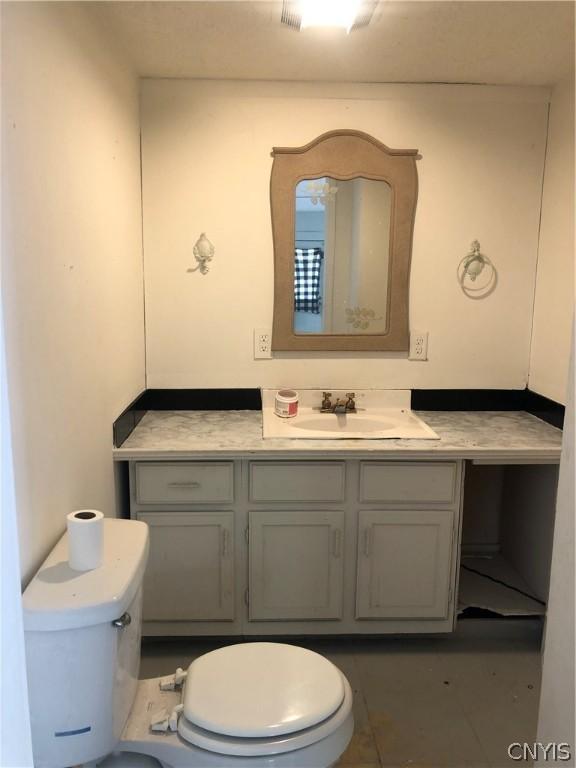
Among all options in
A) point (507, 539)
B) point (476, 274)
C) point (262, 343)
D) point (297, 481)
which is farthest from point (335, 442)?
point (507, 539)

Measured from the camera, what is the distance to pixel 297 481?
2193 mm

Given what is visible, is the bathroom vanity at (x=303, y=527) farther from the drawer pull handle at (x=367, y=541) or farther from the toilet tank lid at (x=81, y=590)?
the toilet tank lid at (x=81, y=590)

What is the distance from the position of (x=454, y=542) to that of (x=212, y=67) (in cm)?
200

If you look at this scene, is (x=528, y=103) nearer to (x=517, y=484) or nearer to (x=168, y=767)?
(x=517, y=484)

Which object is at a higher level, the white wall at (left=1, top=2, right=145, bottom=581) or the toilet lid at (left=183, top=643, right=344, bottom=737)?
the white wall at (left=1, top=2, right=145, bottom=581)

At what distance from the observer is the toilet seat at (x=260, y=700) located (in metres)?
1.31

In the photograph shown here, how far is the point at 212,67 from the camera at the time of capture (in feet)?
7.61

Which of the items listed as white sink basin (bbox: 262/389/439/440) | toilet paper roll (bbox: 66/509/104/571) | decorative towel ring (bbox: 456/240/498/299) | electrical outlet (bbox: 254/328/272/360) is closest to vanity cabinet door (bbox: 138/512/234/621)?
white sink basin (bbox: 262/389/439/440)

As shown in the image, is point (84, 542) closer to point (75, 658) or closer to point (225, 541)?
point (75, 658)

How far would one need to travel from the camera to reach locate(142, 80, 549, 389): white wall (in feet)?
8.17

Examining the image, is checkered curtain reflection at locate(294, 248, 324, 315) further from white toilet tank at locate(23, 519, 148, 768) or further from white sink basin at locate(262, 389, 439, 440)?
white toilet tank at locate(23, 519, 148, 768)

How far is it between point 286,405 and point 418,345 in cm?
64

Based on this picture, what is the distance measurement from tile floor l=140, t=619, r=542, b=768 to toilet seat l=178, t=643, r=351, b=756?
1.71ft

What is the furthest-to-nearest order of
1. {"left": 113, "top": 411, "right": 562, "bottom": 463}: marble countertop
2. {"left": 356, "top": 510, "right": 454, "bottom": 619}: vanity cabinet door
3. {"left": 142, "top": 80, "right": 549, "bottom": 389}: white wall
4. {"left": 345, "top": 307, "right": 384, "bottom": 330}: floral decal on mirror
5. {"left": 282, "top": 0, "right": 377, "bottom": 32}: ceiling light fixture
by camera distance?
1. {"left": 345, "top": 307, "right": 384, "bottom": 330}: floral decal on mirror
2. {"left": 142, "top": 80, "right": 549, "bottom": 389}: white wall
3. {"left": 356, "top": 510, "right": 454, "bottom": 619}: vanity cabinet door
4. {"left": 113, "top": 411, "right": 562, "bottom": 463}: marble countertop
5. {"left": 282, "top": 0, "right": 377, "bottom": 32}: ceiling light fixture
